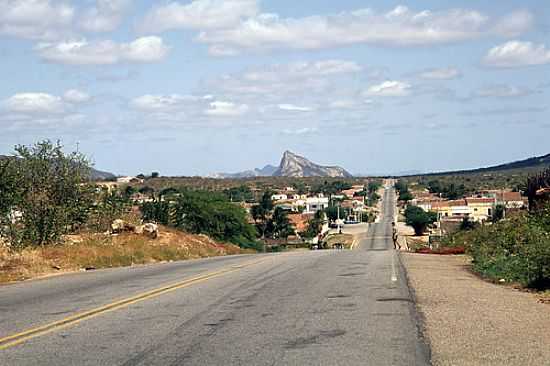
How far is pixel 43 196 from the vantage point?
30281 millimetres

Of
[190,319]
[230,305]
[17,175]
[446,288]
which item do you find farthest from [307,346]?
[17,175]

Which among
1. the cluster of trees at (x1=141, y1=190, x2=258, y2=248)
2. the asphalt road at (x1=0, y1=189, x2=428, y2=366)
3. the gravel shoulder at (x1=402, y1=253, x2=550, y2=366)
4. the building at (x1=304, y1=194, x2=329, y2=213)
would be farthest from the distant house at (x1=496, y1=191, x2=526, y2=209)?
the building at (x1=304, y1=194, x2=329, y2=213)

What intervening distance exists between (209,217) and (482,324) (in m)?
53.5

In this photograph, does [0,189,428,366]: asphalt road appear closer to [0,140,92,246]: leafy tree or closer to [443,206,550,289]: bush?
[443,206,550,289]: bush

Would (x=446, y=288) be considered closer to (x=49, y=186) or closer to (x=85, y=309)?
(x=85, y=309)

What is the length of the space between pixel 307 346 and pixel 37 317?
5.19 metres

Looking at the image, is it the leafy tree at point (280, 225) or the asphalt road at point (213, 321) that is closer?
the asphalt road at point (213, 321)

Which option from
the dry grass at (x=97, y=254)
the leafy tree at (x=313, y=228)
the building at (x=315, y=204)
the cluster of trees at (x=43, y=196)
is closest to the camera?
the dry grass at (x=97, y=254)

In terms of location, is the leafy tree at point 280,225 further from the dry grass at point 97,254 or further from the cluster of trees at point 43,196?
the cluster of trees at point 43,196

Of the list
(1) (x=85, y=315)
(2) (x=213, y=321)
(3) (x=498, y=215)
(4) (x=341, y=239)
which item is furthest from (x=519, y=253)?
(4) (x=341, y=239)

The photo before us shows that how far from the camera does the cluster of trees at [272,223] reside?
104m

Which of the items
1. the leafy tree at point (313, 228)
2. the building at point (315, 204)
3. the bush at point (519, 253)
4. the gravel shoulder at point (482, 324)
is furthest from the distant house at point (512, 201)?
the building at point (315, 204)

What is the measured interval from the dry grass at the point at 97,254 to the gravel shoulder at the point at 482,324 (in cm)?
1202

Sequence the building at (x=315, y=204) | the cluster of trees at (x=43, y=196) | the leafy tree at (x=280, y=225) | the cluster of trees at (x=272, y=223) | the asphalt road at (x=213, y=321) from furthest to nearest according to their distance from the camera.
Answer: the building at (x=315, y=204) < the cluster of trees at (x=272, y=223) < the leafy tree at (x=280, y=225) < the cluster of trees at (x=43, y=196) < the asphalt road at (x=213, y=321)
